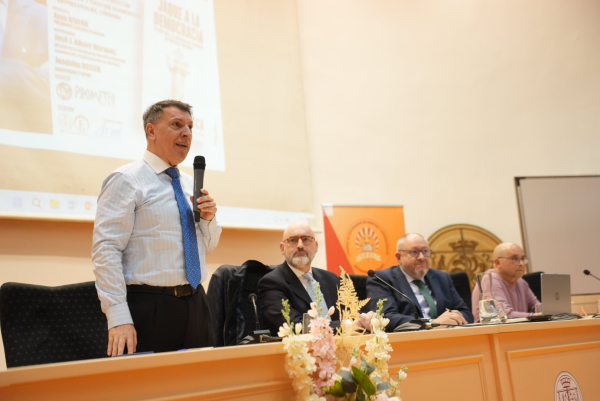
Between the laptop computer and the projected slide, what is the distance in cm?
217

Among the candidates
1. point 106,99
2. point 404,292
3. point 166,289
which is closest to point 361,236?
point 404,292

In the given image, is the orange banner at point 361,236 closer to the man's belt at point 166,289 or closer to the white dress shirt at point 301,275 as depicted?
the white dress shirt at point 301,275

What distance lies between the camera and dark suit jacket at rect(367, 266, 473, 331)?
2.86 m

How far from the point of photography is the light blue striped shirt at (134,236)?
5.52ft

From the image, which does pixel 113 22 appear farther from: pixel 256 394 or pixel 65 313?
pixel 256 394

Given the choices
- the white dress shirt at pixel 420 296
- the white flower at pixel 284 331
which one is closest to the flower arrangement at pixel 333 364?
the white flower at pixel 284 331

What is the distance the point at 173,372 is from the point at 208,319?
84 cm

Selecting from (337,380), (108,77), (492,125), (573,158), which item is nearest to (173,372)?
(337,380)

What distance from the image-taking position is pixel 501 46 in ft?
17.5

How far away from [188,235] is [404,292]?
1.55m

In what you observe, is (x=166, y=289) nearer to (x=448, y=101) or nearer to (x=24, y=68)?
(x=24, y=68)

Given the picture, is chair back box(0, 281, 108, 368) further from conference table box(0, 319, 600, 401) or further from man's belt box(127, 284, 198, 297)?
conference table box(0, 319, 600, 401)

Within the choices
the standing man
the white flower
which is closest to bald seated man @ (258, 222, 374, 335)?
the standing man

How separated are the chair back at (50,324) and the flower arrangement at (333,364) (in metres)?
0.98
